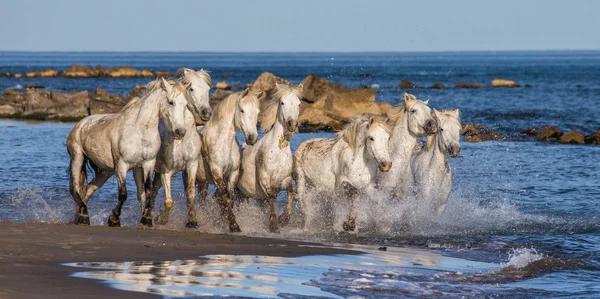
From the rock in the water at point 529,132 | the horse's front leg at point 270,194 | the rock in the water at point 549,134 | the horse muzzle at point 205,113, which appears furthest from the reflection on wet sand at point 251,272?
the rock in the water at point 529,132

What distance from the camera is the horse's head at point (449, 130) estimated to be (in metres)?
12.3

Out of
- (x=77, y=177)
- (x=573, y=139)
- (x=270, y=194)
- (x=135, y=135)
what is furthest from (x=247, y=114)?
(x=573, y=139)

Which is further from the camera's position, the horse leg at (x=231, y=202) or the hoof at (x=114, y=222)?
the horse leg at (x=231, y=202)

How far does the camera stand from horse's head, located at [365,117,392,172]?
11.5 m

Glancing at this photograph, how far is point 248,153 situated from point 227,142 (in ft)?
2.20

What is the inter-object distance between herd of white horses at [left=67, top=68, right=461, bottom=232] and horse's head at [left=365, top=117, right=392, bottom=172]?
1cm

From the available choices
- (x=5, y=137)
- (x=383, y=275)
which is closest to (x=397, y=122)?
(x=383, y=275)

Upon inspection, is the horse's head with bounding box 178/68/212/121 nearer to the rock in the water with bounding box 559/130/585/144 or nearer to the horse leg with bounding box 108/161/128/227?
the horse leg with bounding box 108/161/128/227

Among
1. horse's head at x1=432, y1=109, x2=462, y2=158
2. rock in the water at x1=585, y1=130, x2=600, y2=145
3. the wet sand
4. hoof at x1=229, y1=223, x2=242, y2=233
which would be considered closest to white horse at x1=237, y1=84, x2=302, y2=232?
hoof at x1=229, y1=223, x2=242, y2=233

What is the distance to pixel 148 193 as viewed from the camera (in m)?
11.5

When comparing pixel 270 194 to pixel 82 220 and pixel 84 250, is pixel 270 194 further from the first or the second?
pixel 84 250

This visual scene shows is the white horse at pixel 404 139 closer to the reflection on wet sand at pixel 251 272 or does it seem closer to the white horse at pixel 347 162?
the white horse at pixel 347 162

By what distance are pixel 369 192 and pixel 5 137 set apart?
16934 mm

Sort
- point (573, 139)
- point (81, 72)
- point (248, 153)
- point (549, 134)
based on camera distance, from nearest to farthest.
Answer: point (248, 153) < point (573, 139) < point (549, 134) < point (81, 72)
